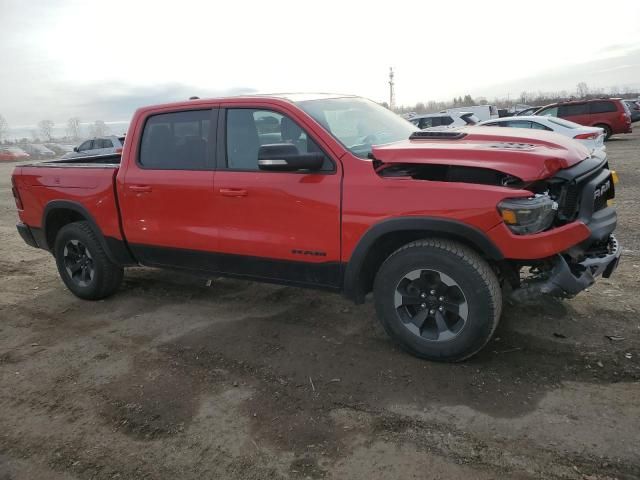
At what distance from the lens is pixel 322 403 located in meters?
3.11

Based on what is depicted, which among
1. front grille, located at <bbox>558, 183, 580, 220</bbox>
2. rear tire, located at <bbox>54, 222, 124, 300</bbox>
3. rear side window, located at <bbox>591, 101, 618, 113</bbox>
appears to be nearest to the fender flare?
rear tire, located at <bbox>54, 222, 124, 300</bbox>

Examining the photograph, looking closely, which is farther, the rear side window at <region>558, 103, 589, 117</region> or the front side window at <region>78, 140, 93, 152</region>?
the front side window at <region>78, 140, 93, 152</region>

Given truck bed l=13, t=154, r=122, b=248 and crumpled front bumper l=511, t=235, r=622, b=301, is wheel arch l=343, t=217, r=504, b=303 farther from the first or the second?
truck bed l=13, t=154, r=122, b=248

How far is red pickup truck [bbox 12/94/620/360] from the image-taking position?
10.3 feet

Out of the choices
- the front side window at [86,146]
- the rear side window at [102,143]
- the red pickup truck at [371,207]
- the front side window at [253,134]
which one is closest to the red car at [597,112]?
the red pickup truck at [371,207]

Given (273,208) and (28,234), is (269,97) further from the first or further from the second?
(28,234)

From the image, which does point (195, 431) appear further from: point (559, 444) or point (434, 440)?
point (559, 444)

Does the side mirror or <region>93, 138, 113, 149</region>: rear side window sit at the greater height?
<region>93, 138, 113, 149</region>: rear side window

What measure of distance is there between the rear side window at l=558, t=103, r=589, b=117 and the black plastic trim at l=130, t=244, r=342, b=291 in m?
19.2

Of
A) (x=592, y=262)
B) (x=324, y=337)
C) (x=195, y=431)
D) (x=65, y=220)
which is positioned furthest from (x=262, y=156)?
(x=65, y=220)

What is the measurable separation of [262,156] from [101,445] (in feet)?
6.68

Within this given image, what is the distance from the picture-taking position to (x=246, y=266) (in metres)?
4.07

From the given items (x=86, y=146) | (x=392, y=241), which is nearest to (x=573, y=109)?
(x=392, y=241)

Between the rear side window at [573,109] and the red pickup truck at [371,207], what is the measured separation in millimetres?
17751
